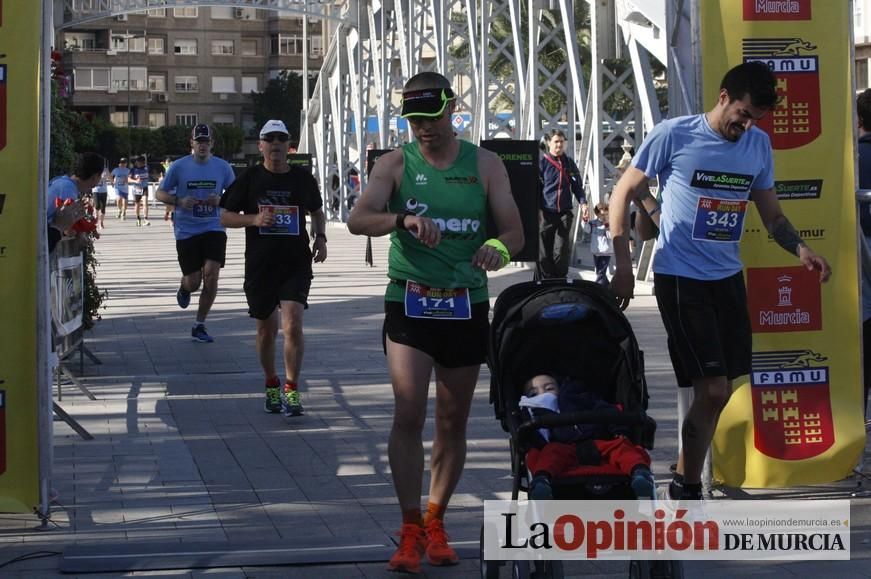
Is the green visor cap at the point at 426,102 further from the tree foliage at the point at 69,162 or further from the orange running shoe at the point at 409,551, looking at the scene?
the tree foliage at the point at 69,162

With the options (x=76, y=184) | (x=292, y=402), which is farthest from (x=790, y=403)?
(x=76, y=184)

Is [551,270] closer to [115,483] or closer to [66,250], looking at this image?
[66,250]

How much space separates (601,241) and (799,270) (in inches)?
484

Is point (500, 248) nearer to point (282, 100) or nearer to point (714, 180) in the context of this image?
point (714, 180)

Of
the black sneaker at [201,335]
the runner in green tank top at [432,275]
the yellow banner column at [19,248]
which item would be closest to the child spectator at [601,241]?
the black sneaker at [201,335]

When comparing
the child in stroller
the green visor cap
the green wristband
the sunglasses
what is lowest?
the child in stroller

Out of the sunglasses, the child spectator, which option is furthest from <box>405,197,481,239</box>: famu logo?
the child spectator

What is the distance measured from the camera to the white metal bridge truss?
→ 19123 millimetres

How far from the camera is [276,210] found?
10602 millimetres

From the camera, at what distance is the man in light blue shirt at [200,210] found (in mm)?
14492

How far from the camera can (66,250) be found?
38.2 feet

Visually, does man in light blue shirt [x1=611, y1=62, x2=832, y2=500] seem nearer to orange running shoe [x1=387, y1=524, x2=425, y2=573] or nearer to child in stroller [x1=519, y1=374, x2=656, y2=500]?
child in stroller [x1=519, y1=374, x2=656, y2=500]

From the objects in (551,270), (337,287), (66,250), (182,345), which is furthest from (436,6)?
(66,250)

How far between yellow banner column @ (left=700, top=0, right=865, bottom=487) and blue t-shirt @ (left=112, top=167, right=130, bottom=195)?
142ft
